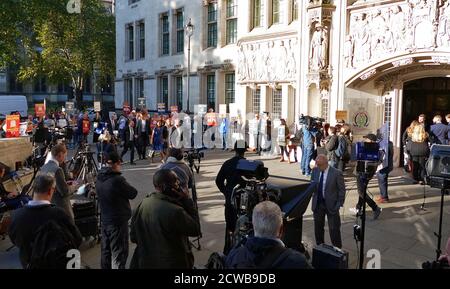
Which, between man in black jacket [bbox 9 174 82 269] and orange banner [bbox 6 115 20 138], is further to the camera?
orange banner [bbox 6 115 20 138]

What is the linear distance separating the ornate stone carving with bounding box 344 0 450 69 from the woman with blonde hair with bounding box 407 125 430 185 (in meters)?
2.87

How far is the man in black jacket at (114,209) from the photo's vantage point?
5.43 m

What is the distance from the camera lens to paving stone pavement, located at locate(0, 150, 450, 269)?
678 cm

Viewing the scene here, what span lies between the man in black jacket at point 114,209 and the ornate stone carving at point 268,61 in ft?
Answer: 43.6

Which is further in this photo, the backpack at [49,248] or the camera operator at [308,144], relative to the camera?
the camera operator at [308,144]

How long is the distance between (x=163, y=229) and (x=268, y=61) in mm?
15813

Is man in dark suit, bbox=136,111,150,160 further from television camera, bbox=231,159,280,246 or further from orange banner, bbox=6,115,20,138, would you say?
television camera, bbox=231,159,280,246

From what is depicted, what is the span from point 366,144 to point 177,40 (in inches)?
844

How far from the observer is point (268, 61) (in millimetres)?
19141

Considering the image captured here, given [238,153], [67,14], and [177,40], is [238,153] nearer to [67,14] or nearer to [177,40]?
[177,40]

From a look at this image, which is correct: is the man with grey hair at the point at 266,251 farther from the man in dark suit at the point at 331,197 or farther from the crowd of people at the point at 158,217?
the man in dark suit at the point at 331,197

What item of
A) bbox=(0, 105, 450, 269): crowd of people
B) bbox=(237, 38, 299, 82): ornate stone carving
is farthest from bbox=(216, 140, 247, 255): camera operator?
bbox=(237, 38, 299, 82): ornate stone carving

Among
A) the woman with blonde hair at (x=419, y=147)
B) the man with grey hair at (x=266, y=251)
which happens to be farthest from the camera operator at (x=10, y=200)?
the woman with blonde hair at (x=419, y=147)

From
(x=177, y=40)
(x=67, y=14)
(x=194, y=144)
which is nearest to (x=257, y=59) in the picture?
(x=194, y=144)
